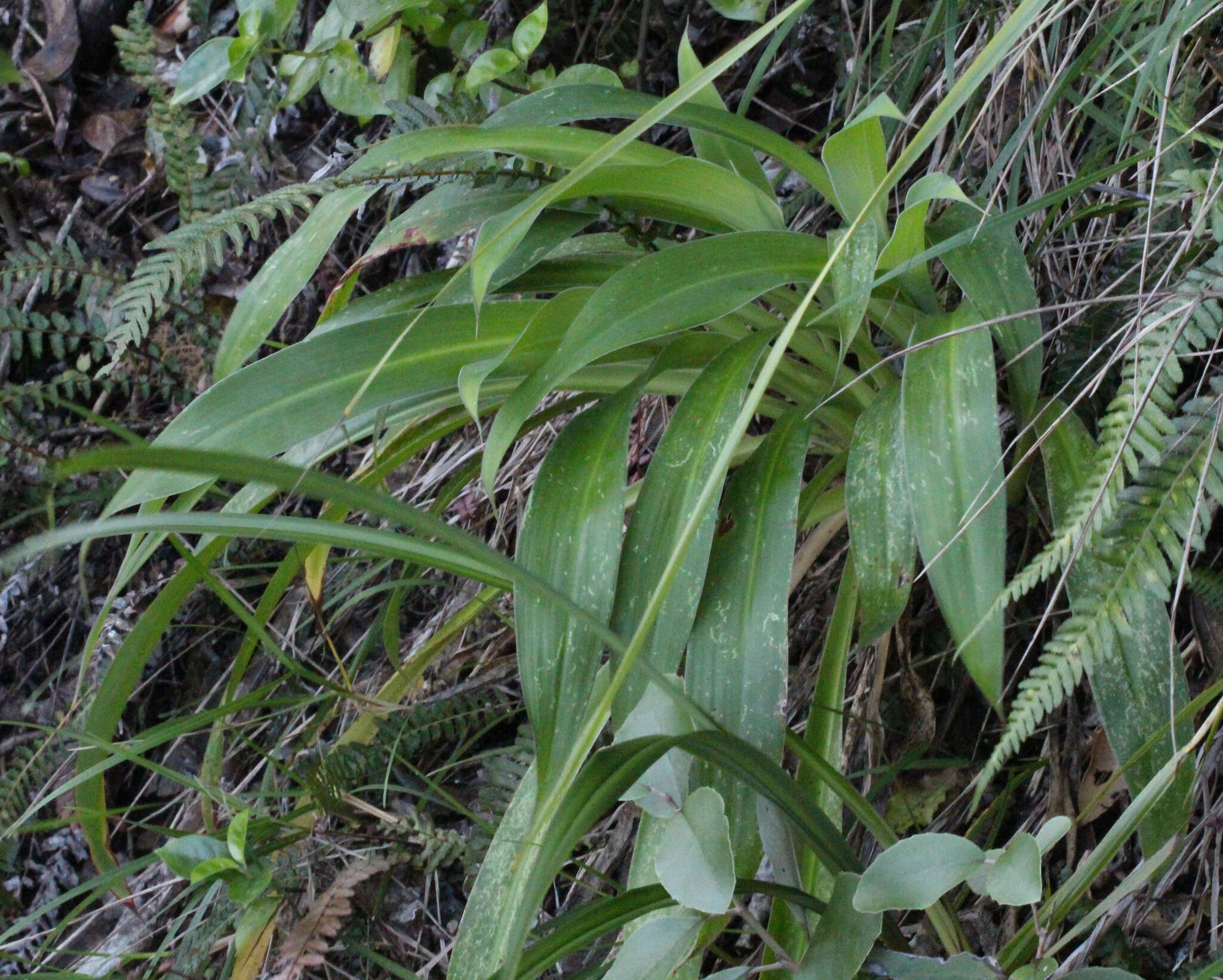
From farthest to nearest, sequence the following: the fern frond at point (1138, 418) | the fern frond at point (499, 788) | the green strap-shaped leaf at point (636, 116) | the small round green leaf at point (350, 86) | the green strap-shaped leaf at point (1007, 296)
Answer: the small round green leaf at point (350, 86), the fern frond at point (499, 788), the green strap-shaped leaf at point (636, 116), the green strap-shaped leaf at point (1007, 296), the fern frond at point (1138, 418)

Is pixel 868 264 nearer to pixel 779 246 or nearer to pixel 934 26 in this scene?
pixel 779 246

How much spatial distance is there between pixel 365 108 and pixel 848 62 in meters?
0.66

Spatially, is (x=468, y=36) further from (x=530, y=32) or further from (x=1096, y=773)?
(x=1096, y=773)

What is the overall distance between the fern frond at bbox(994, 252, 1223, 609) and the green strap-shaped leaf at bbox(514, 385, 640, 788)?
288 millimetres

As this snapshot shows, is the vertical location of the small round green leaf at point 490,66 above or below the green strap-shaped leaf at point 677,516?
above

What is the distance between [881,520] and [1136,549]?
0.20 meters

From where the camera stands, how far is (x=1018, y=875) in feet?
1.73

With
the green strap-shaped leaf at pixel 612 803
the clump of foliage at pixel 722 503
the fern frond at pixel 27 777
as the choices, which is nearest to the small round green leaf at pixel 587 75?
the clump of foliage at pixel 722 503

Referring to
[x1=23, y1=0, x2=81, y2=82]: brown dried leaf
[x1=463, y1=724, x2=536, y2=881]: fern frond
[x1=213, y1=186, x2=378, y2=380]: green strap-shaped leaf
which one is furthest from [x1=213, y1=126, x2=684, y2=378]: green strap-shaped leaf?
[x1=23, y1=0, x2=81, y2=82]: brown dried leaf

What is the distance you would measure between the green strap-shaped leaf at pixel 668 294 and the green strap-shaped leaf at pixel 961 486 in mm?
149

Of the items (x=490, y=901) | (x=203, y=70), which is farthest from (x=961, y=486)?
(x=203, y=70)

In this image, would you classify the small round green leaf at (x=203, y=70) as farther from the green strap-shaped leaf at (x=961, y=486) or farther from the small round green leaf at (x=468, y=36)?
the green strap-shaped leaf at (x=961, y=486)

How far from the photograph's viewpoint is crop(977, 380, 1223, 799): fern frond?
554 millimetres

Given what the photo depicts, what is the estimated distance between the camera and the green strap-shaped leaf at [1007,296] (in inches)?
30.7
